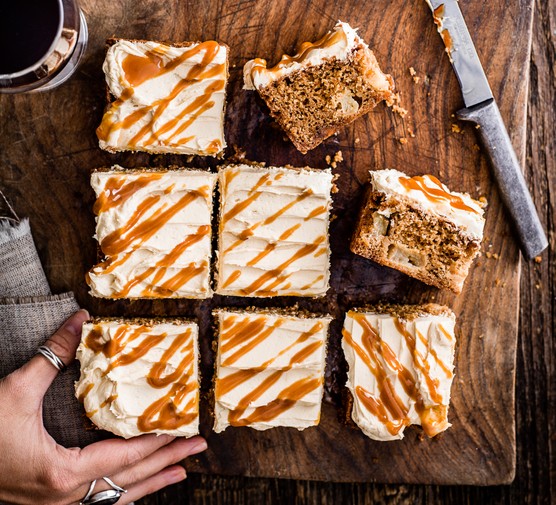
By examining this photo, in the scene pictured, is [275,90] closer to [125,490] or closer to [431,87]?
[431,87]

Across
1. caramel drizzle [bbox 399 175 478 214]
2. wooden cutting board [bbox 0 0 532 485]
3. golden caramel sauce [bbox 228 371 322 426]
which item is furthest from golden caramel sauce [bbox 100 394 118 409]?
caramel drizzle [bbox 399 175 478 214]

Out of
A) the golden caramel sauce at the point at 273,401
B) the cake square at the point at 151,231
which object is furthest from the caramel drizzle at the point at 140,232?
the golden caramel sauce at the point at 273,401

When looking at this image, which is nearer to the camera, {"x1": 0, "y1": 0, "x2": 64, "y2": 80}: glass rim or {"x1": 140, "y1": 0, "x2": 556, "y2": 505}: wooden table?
{"x1": 0, "y1": 0, "x2": 64, "y2": 80}: glass rim

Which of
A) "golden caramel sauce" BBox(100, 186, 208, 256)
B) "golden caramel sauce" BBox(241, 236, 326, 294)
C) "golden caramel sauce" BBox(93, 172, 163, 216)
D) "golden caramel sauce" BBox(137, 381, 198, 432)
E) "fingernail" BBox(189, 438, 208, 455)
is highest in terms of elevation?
"golden caramel sauce" BBox(93, 172, 163, 216)

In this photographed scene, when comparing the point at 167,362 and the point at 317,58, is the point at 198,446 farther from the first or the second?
the point at 317,58

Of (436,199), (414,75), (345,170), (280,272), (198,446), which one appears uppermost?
(414,75)

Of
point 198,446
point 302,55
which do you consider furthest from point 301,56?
point 198,446

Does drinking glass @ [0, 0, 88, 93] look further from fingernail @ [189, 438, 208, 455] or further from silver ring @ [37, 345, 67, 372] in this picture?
fingernail @ [189, 438, 208, 455]
